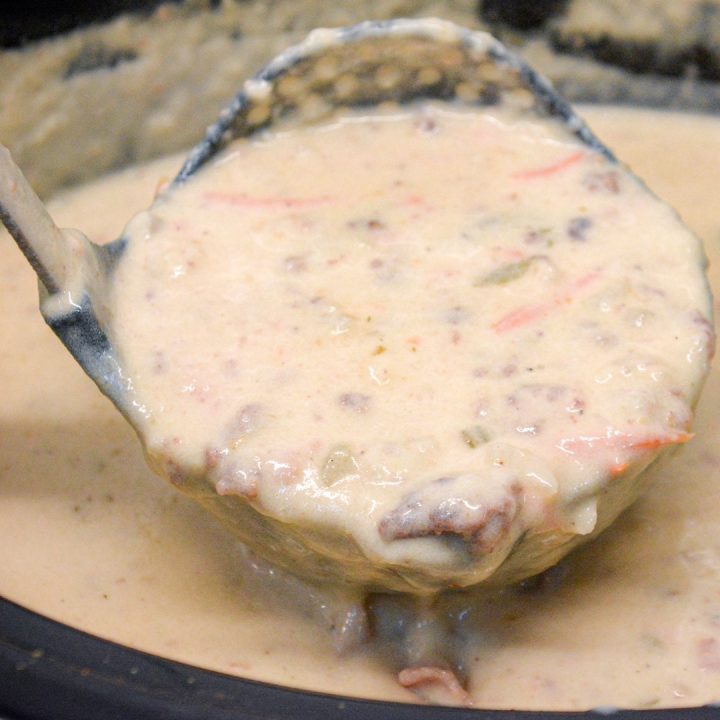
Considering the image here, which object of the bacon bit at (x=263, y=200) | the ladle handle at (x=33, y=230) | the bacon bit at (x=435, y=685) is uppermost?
the ladle handle at (x=33, y=230)

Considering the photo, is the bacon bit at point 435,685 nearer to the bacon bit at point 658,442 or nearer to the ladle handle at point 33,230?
the bacon bit at point 658,442

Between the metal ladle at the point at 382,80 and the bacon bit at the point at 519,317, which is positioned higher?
the metal ladle at the point at 382,80

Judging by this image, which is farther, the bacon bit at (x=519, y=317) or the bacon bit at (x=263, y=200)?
the bacon bit at (x=263, y=200)

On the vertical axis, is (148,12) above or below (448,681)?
above

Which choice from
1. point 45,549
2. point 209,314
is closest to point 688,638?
point 209,314

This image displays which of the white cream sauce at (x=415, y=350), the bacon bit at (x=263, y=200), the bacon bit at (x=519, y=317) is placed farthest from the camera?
the bacon bit at (x=263, y=200)

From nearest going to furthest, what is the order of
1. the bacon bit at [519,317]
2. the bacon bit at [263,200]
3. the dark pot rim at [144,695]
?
the dark pot rim at [144,695] < the bacon bit at [519,317] < the bacon bit at [263,200]

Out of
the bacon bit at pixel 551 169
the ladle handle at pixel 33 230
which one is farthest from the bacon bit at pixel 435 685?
the bacon bit at pixel 551 169

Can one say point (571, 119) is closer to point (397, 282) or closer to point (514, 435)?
point (397, 282)
